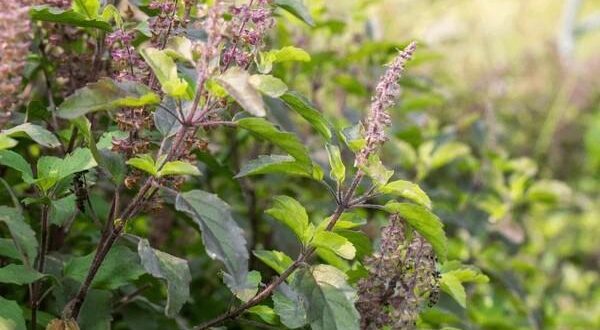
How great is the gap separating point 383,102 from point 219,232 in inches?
11.3

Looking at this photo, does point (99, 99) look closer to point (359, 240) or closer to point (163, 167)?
point (163, 167)

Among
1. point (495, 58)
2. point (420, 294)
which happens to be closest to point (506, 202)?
point (420, 294)

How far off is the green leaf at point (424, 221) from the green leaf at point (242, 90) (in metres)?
0.28

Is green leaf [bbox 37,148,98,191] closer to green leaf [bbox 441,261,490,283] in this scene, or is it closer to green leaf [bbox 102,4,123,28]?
green leaf [bbox 102,4,123,28]

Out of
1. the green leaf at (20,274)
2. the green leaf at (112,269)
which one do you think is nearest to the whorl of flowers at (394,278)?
the green leaf at (112,269)

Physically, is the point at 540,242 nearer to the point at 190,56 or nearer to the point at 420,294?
the point at 420,294

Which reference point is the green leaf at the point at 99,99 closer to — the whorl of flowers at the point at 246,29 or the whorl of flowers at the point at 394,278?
the whorl of flowers at the point at 246,29

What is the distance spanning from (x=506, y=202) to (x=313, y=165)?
1.69 meters

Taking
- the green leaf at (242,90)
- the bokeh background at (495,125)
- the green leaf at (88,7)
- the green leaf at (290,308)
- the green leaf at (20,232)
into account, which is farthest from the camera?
the bokeh background at (495,125)

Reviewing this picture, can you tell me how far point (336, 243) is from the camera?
1231 millimetres

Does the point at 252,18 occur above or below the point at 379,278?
above

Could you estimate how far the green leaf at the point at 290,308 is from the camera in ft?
4.19

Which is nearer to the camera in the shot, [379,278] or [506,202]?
[379,278]

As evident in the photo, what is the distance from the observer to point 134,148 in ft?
4.14
